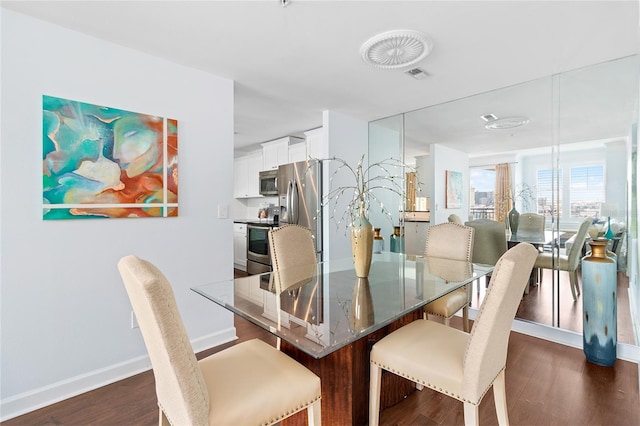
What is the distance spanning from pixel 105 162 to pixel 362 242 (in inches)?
71.2

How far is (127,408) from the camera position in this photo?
1825mm

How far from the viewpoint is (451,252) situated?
259cm

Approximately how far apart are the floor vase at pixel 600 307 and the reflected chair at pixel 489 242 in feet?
2.57

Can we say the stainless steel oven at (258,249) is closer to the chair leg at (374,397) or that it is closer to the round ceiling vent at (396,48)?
the round ceiling vent at (396,48)

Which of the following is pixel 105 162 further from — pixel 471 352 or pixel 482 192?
pixel 482 192

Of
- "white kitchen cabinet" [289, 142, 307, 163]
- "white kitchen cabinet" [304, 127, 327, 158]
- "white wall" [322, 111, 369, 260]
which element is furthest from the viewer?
"white kitchen cabinet" [289, 142, 307, 163]

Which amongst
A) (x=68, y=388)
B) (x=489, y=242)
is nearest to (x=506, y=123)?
(x=489, y=242)

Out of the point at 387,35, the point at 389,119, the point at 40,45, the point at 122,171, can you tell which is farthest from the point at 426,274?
the point at 40,45

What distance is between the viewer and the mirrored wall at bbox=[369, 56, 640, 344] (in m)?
2.51

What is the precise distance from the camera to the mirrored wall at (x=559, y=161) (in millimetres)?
2506

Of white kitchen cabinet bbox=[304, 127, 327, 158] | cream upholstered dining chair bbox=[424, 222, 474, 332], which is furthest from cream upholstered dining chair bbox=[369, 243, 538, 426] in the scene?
white kitchen cabinet bbox=[304, 127, 327, 158]

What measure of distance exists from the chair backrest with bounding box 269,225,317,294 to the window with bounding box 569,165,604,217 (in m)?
2.37

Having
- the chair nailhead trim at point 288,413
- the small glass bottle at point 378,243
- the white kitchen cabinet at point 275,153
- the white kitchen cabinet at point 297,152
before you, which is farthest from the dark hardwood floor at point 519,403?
the white kitchen cabinet at point 275,153

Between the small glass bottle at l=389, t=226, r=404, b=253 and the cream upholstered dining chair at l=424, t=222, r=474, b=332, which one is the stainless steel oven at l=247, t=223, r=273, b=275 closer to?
the small glass bottle at l=389, t=226, r=404, b=253
